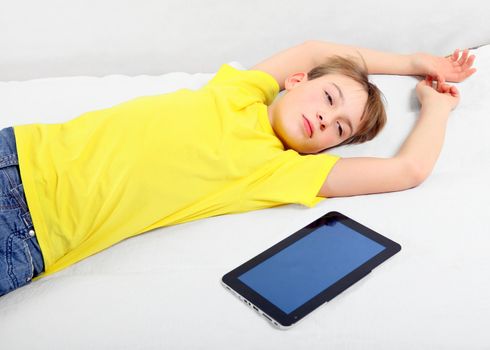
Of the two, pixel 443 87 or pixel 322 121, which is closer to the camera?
pixel 322 121

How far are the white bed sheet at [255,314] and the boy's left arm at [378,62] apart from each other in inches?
10.7

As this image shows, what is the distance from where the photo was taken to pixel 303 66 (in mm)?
1425

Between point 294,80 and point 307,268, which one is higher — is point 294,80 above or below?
above

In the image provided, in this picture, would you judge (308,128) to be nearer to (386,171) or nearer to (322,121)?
(322,121)

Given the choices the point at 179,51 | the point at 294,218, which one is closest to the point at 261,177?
the point at 294,218

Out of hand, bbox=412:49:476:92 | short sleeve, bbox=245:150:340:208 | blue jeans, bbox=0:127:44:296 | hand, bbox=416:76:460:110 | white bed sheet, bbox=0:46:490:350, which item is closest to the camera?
white bed sheet, bbox=0:46:490:350

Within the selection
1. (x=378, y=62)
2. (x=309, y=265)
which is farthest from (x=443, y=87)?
(x=309, y=265)

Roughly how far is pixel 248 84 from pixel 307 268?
0.51 metres

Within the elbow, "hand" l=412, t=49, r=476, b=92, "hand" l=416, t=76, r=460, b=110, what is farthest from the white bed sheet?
"hand" l=412, t=49, r=476, b=92

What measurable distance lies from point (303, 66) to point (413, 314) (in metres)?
0.73

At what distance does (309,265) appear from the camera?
956 millimetres

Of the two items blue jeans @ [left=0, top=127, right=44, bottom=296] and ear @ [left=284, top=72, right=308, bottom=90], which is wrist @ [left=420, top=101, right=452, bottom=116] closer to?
ear @ [left=284, top=72, right=308, bottom=90]

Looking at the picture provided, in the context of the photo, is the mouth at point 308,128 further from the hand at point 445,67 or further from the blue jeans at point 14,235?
the blue jeans at point 14,235

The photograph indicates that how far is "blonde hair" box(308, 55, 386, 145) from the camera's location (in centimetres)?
124
